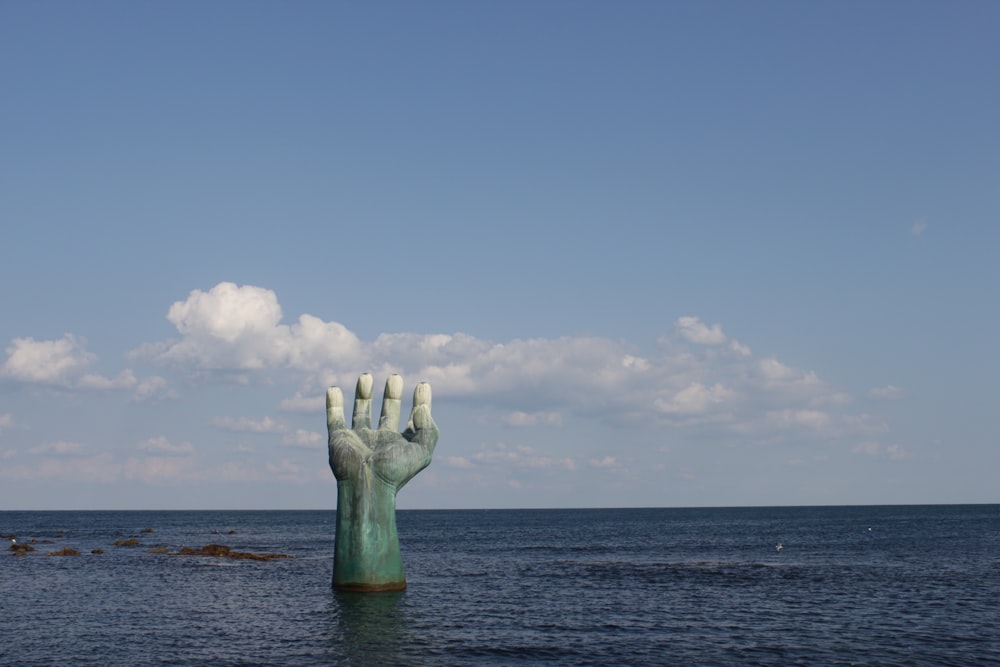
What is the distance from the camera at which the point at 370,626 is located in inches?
1316

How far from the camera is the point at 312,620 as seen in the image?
116 ft

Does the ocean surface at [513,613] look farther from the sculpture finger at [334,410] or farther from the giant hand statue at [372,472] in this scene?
the sculpture finger at [334,410]

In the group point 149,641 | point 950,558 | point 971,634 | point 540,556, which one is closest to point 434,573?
point 540,556

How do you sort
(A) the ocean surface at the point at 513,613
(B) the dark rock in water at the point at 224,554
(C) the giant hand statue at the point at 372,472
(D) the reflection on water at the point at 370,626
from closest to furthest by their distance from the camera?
(D) the reflection on water at the point at 370,626 < (A) the ocean surface at the point at 513,613 < (C) the giant hand statue at the point at 372,472 < (B) the dark rock in water at the point at 224,554

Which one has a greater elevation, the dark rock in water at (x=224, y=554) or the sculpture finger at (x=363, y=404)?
the sculpture finger at (x=363, y=404)

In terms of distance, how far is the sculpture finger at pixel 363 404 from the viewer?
3891 centimetres

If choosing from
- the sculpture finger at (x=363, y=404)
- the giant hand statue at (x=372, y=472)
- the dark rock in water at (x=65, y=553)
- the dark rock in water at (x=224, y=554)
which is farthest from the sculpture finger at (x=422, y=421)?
the dark rock in water at (x=65, y=553)

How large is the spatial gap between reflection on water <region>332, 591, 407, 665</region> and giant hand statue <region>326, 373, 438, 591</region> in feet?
2.12

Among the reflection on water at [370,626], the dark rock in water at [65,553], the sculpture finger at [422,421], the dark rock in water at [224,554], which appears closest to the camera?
A: the reflection on water at [370,626]

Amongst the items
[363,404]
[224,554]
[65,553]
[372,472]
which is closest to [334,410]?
[363,404]

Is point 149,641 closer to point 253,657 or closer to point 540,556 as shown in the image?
point 253,657

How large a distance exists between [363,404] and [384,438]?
185 cm

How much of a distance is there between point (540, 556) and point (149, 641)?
42.2 m

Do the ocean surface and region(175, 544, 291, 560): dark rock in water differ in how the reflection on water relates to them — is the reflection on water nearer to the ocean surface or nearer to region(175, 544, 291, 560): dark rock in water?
the ocean surface
